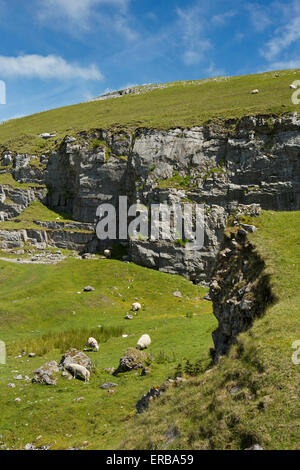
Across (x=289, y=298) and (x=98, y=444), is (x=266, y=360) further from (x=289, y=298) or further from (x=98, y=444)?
(x=98, y=444)

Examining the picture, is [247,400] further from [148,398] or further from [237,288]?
[237,288]

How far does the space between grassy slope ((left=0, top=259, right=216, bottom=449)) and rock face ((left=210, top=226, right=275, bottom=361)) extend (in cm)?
603

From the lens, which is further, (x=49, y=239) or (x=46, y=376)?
(x=49, y=239)

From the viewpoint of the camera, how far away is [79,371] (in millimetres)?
21703

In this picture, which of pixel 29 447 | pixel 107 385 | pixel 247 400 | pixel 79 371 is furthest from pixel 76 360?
pixel 247 400

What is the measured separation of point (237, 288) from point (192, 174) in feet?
151

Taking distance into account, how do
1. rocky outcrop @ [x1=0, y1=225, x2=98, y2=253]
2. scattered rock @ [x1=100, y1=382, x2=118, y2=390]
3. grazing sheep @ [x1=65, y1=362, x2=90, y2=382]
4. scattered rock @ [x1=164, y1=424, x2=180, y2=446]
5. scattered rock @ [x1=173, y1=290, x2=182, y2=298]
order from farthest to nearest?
rocky outcrop @ [x1=0, y1=225, x2=98, y2=253] < scattered rock @ [x1=173, y1=290, x2=182, y2=298] < grazing sheep @ [x1=65, y1=362, x2=90, y2=382] < scattered rock @ [x1=100, y1=382, x2=118, y2=390] < scattered rock @ [x1=164, y1=424, x2=180, y2=446]

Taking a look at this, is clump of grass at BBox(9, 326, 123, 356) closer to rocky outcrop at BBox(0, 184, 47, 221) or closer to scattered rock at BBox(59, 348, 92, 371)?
scattered rock at BBox(59, 348, 92, 371)

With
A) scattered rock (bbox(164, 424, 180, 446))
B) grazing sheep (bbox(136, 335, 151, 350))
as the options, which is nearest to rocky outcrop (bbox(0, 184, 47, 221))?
grazing sheep (bbox(136, 335, 151, 350))

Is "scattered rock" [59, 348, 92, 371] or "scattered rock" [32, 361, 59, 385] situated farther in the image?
"scattered rock" [59, 348, 92, 371]

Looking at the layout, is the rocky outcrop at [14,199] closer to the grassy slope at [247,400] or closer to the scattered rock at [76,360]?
the scattered rock at [76,360]

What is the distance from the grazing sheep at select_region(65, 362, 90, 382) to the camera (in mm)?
21625

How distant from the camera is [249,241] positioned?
17703mm

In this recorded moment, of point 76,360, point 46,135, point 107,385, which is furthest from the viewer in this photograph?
point 46,135
